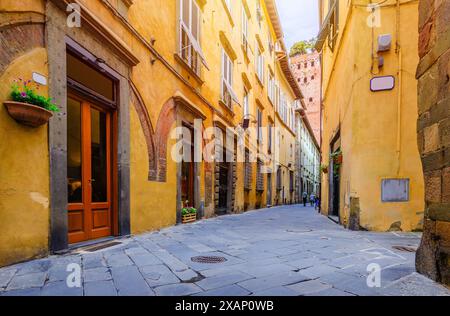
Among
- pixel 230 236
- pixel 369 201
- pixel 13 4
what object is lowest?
pixel 230 236

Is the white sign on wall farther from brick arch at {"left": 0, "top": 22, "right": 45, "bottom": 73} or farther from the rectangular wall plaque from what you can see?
the rectangular wall plaque

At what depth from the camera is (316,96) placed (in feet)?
141

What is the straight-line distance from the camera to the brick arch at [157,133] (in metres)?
5.75

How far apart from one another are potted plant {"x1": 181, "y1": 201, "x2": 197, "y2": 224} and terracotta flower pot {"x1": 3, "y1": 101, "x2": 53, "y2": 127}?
14.8 feet

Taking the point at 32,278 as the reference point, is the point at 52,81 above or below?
above

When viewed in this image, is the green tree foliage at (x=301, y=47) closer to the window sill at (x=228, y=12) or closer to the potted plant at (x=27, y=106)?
the window sill at (x=228, y=12)

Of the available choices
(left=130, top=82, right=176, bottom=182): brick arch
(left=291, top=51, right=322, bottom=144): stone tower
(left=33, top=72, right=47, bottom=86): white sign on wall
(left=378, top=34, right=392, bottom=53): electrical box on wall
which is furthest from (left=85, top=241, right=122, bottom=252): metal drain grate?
(left=291, top=51, right=322, bottom=144): stone tower

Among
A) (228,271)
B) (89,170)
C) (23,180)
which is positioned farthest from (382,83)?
(23,180)

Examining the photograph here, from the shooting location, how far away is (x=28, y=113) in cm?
319

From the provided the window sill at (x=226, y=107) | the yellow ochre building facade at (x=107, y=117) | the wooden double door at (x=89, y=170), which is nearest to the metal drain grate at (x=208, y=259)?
the yellow ochre building facade at (x=107, y=117)

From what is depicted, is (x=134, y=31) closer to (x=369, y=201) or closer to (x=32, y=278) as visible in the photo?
(x=32, y=278)

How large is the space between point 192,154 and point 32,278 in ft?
19.4

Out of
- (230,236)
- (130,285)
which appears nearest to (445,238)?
(130,285)

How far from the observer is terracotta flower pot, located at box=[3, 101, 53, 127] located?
10.2ft
